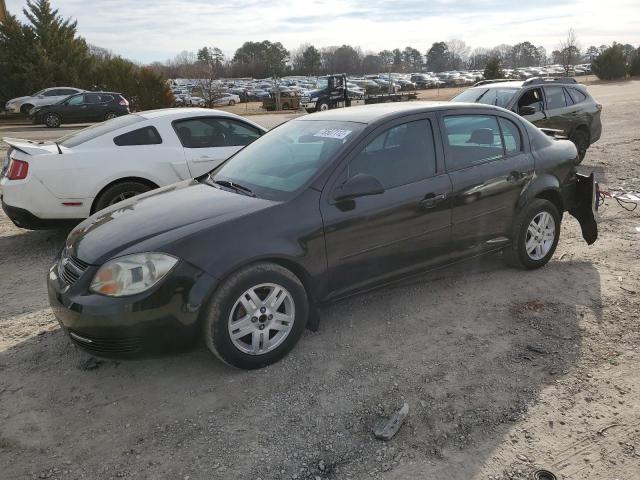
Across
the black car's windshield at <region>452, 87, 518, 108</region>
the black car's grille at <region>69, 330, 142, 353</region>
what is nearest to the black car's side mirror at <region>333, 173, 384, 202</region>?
the black car's grille at <region>69, 330, 142, 353</region>

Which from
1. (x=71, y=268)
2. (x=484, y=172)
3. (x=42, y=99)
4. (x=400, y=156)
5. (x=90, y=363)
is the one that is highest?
(x=42, y=99)

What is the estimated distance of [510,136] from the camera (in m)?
4.68

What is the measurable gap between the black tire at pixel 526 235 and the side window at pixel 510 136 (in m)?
0.51

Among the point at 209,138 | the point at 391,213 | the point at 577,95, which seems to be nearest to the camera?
the point at 391,213

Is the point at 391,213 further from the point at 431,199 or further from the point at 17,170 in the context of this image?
the point at 17,170

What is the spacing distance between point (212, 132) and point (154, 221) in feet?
11.3

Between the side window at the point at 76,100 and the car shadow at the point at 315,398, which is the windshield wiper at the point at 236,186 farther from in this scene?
the side window at the point at 76,100

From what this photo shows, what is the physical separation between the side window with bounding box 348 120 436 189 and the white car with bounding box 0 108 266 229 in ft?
10.3

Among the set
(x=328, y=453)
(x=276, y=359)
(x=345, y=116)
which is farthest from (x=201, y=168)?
(x=328, y=453)

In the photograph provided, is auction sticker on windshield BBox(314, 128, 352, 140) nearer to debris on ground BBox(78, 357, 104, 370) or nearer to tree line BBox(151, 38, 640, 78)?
debris on ground BBox(78, 357, 104, 370)

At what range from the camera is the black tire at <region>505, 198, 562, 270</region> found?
185 inches

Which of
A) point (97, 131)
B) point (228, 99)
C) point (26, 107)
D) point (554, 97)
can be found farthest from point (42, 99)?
point (554, 97)

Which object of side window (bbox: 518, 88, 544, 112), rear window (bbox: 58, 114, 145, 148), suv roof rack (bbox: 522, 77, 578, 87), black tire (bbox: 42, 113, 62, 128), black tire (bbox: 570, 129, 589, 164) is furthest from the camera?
black tire (bbox: 42, 113, 62, 128)

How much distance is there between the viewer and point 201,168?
641 centimetres
